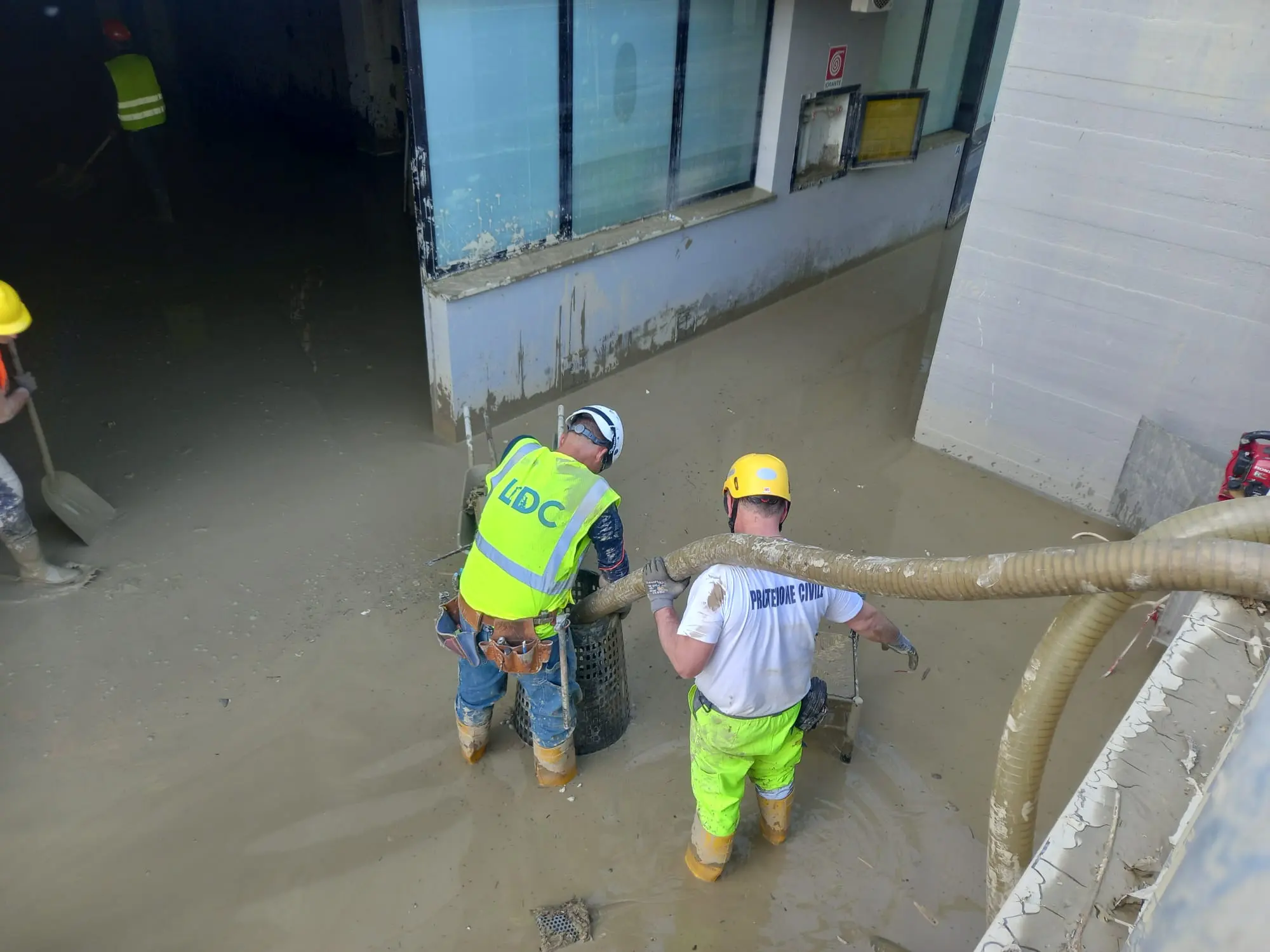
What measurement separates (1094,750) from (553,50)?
4.57 m

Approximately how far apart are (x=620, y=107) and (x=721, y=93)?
3.52 feet

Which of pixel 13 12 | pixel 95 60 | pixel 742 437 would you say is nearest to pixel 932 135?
pixel 742 437

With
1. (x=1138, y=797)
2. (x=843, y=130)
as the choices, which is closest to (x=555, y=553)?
(x=1138, y=797)

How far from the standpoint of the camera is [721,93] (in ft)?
20.6

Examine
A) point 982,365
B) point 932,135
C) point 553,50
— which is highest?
point 553,50

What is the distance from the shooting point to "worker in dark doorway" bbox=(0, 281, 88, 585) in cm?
395

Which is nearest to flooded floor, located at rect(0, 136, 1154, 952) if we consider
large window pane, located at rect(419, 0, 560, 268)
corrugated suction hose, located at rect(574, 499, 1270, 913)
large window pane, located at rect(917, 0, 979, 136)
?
large window pane, located at rect(419, 0, 560, 268)

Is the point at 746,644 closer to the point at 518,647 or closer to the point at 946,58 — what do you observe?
the point at 518,647

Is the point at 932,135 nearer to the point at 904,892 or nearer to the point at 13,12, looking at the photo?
the point at 904,892

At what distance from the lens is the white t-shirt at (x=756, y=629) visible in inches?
102

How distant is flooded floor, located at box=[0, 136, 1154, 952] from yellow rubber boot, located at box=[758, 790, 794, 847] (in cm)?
8

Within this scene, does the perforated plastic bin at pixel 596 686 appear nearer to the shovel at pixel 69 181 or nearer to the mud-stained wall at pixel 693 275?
the mud-stained wall at pixel 693 275

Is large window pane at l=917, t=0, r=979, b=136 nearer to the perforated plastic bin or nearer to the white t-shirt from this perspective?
the perforated plastic bin

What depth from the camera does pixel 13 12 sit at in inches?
505
